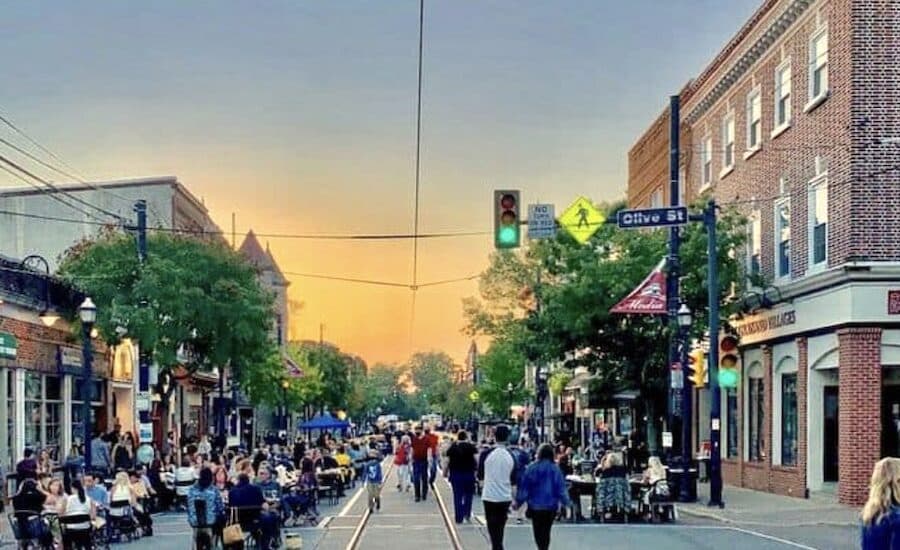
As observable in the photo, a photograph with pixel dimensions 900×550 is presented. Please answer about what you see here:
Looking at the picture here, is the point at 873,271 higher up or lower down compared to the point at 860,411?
higher up

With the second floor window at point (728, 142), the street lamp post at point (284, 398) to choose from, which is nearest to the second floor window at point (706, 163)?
the second floor window at point (728, 142)

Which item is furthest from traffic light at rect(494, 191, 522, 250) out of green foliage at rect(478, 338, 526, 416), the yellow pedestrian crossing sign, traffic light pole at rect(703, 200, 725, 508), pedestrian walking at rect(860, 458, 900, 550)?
green foliage at rect(478, 338, 526, 416)

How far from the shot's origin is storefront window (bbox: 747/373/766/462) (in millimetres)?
37500

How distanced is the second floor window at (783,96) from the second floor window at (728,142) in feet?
16.0

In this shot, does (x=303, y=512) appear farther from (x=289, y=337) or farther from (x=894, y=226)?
(x=289, y=337)

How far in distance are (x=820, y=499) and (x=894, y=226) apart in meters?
6.35

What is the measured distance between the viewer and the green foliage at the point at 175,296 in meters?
Result: 37.2

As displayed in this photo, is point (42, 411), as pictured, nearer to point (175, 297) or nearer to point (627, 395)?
point (175, 297)

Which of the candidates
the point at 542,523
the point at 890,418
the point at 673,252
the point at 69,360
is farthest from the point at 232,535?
the point at 69,360

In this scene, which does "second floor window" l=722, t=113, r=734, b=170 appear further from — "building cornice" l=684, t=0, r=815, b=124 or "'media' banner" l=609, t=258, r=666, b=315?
"'media' banner" l=609, t=258, r=666, b=315

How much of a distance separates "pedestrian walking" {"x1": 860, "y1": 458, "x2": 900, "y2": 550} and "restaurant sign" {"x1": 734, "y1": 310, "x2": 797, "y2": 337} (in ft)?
84.0

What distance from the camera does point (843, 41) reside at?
97.6ft

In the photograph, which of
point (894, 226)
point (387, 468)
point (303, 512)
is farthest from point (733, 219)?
point (387, 468)

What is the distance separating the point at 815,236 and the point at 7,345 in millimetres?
18831
